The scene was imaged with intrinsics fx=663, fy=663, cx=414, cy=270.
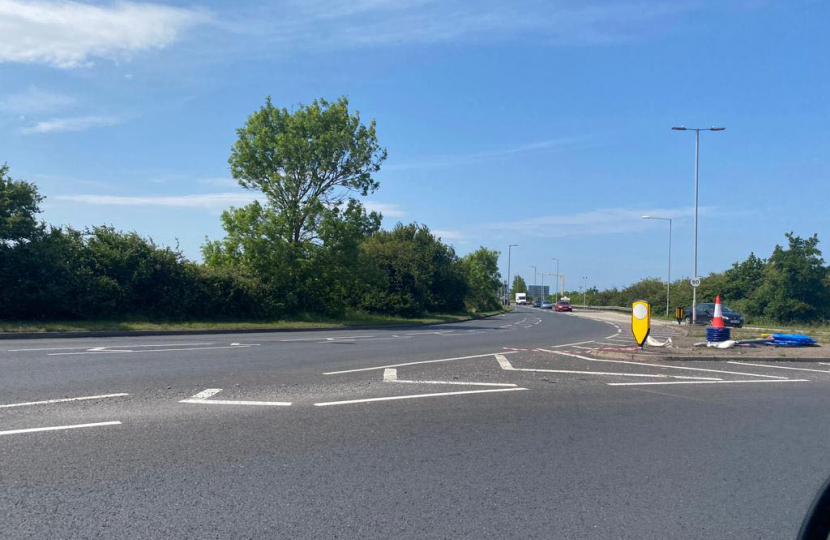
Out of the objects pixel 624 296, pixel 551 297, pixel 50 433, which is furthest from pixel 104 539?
pixel 551 297

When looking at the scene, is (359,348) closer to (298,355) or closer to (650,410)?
(298,355)

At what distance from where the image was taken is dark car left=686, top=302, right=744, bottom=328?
35.8 metres

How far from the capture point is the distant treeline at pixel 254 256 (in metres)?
25.1

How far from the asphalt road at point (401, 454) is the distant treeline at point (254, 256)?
14870 millimetres

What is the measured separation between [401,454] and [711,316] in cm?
3608

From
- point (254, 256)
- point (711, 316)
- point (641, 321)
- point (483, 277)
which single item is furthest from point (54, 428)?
point (483, 277)

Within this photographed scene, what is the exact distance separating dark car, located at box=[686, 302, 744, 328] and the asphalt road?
2570 cm

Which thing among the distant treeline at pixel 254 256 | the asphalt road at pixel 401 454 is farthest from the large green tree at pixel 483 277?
the asphalt road at pixel 401 454

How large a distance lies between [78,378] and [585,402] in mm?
8078

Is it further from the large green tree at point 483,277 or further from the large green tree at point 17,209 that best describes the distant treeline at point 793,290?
the large green tree at point 17,209

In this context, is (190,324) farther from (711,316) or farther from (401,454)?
(711,316)

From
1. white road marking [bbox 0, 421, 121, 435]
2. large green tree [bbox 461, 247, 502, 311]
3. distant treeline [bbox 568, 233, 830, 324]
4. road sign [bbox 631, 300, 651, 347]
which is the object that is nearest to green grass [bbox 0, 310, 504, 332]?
road sign [bbox 631, 300, 651, 347]

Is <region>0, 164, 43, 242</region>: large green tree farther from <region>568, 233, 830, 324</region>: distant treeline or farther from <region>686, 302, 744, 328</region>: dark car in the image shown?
<region>568, 233, 830, 324</region>: distant treeline

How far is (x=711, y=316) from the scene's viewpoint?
125 feet
